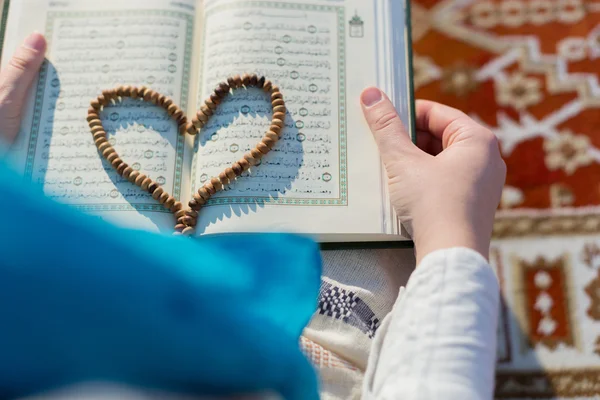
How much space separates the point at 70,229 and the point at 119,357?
6 cm

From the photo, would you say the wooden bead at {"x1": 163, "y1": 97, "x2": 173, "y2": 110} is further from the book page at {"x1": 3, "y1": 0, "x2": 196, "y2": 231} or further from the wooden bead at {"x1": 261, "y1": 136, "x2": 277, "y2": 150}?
the wooden bead at {"x1": 261, "y1": 136, "x2": 277, "y2": 150}

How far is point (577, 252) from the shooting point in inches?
38.4

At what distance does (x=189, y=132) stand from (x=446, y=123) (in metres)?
0.29

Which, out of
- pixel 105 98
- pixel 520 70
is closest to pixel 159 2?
pixel 105 98

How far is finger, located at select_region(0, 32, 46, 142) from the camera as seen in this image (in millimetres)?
622

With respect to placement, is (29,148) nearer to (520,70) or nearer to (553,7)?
(520,70)

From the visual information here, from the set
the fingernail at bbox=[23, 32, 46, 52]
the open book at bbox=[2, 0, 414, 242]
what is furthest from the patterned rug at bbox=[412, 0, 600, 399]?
the fingernail at bbox=[23, 32, 46, 52]

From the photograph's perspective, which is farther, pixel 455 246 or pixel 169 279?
pixel 455 246

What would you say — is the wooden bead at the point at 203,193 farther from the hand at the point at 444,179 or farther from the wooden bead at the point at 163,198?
the hand at the point at 444,179

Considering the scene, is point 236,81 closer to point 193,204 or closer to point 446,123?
point 193,204

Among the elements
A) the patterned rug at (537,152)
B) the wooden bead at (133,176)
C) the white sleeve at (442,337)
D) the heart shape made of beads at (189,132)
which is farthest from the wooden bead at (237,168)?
the patterned rug at (537,152)

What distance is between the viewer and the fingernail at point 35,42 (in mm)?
645

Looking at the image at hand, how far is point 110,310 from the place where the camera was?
0.84 feet

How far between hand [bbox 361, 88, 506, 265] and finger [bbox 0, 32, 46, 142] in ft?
1.23
